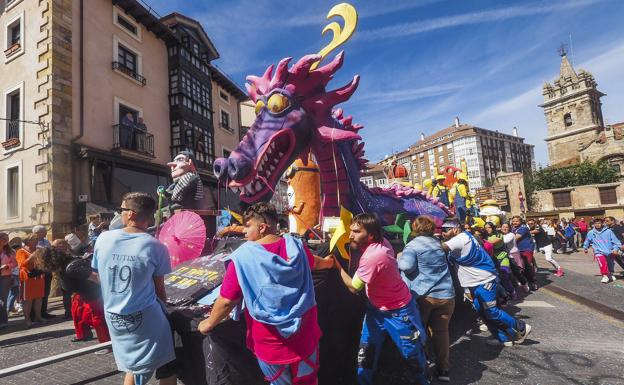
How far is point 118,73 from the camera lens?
13.2m

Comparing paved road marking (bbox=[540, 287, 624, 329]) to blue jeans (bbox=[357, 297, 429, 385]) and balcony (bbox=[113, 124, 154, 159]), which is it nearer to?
blue jeans (bbox=[357, 297, 429, 385])

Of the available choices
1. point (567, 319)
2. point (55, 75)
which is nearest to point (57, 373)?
point (567, 319)

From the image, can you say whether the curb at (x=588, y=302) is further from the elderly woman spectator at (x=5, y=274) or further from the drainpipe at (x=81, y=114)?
the drainpipe at (x=81, y=114)

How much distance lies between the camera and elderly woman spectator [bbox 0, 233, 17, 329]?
5801 millimetres

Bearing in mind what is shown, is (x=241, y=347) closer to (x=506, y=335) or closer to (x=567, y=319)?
(x=506, y=335)

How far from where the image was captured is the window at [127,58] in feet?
44.9

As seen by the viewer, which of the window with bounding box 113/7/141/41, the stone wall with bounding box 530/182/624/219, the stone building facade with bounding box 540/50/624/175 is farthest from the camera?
the stone building facade with bounding box 540/50/624/175

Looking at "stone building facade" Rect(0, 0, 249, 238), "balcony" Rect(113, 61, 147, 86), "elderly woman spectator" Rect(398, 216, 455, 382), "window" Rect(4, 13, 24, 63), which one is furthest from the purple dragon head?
"window" Rect(4, 13, 24, 63)

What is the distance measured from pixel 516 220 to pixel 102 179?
42.2ft

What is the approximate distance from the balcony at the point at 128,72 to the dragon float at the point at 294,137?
39.3ft

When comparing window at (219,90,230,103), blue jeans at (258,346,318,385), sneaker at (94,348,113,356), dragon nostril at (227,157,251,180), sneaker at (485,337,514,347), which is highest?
window at (219,90,230,103)

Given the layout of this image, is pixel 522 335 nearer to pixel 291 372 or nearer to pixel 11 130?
pixel 291 372

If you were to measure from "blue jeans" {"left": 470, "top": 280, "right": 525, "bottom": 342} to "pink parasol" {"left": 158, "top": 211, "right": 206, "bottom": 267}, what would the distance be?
3070mm

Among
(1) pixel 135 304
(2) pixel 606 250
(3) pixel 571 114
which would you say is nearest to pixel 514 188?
(3) pixel 571 114
